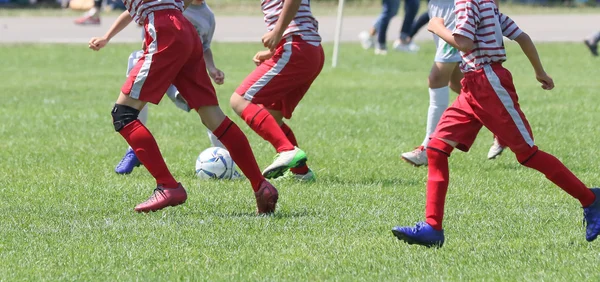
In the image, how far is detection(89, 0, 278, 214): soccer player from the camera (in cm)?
611

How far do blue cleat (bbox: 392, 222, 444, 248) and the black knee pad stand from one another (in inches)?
67.4

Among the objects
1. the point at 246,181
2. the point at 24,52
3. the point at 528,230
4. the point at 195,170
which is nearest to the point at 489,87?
the point at 528,230

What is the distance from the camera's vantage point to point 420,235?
5.22 m

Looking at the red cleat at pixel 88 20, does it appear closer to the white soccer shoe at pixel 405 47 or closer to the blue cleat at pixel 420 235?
the white soccer shoe at pixel 405 47

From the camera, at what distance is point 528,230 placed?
578cm

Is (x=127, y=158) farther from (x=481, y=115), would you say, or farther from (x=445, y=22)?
(x=481, y=115)

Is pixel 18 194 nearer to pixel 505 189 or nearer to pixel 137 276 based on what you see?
pixel 137 276

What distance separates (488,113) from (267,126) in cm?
206

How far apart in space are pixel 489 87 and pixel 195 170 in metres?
3.06

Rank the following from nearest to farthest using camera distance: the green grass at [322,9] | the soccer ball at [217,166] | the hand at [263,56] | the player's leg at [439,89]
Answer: the hand at [263,56], the soccer ball at [217,166], the player's leg at [439,89], the green grass at [322,9]

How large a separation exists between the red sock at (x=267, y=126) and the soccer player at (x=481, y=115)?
5.94 ft

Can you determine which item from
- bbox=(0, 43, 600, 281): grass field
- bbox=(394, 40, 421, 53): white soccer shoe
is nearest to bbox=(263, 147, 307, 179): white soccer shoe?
bbox=(0, 43, 600, 281): grass field

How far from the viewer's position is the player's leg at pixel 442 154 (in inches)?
209

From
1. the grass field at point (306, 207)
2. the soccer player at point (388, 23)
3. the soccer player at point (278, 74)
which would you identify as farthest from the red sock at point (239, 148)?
the soccer player at point (388, 23)
